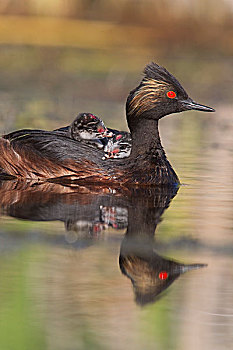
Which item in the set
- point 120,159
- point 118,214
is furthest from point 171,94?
point 118,214

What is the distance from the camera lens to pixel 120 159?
1021 cm

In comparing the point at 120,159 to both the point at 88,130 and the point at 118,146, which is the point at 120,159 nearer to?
the point at 118,146

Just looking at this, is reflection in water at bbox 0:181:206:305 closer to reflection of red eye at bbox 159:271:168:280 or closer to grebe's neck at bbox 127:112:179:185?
reflection of red eye at bbox 159:271:168:280

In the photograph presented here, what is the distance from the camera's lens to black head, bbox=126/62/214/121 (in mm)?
10289

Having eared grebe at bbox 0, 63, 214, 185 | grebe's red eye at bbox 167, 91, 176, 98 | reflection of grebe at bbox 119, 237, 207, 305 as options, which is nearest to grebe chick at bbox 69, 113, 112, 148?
eared grebe at bbox 0, 63, 214, 185

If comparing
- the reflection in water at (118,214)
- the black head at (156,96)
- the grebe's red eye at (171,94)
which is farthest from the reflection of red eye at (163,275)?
the grebe's red eye at (171,94)

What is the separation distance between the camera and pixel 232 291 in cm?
603

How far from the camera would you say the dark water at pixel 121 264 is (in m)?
5.28

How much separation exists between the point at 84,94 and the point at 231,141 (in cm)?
599

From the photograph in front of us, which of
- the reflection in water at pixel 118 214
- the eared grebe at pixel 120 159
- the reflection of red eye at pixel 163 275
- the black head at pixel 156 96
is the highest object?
the black head at pixel 156 96

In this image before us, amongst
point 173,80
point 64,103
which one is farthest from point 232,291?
point 64,103

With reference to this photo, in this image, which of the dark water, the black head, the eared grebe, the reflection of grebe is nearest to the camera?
the dark water

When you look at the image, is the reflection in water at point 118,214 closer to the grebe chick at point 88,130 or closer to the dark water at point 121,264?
the dark water at point 121,264

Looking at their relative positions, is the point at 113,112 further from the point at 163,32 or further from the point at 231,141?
the point at 163,32
